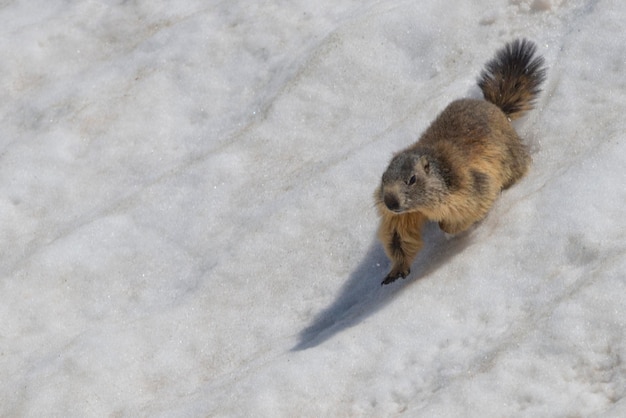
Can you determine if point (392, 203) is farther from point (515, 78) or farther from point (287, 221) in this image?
point (515, 78)

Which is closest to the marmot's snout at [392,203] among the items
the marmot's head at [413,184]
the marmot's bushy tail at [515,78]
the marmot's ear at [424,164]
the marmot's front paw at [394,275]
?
the marmot's head at [413,184]

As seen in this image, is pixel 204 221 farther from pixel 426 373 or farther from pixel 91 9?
pixel 91 9

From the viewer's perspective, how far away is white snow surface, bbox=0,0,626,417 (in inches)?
218

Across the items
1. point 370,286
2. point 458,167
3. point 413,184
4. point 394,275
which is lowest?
point 370,286

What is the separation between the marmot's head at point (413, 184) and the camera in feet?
20.0

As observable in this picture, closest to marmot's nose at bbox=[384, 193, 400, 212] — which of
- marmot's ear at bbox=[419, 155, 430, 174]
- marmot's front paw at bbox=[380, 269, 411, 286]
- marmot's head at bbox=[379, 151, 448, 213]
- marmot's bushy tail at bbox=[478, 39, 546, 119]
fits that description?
marmot's head at bbox=[379, 151, 448, 213]

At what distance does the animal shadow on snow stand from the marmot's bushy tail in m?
1.29

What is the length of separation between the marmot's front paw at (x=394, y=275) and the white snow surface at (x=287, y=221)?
7cm

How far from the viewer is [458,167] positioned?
21.1ft

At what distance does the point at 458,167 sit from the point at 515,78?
1.19 metres

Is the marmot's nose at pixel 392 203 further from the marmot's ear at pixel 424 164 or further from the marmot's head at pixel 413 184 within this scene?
the marmot's ear at pixel 424 164

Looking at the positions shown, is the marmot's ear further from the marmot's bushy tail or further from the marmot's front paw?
the marmot's bushy tail

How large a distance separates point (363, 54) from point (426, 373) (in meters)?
3.80

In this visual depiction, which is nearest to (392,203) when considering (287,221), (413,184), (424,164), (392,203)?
(392,203)
